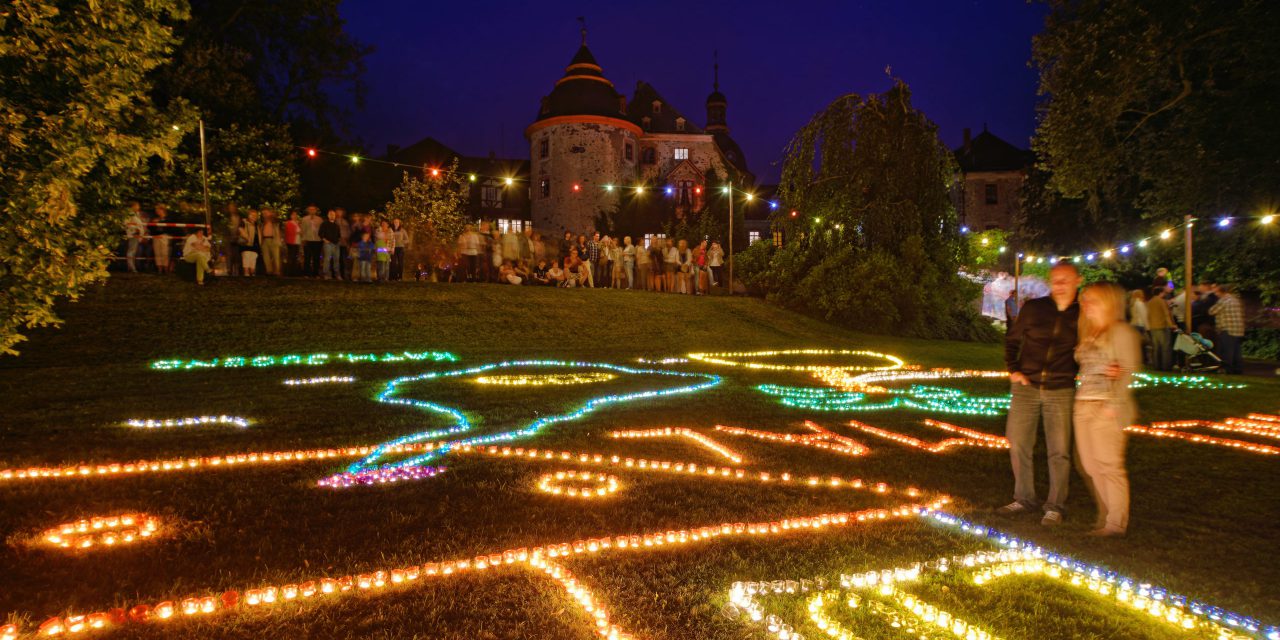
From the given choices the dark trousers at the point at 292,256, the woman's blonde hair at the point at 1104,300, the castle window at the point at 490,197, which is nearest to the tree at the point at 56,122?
the woman's blonde hair at the point at 1104,300

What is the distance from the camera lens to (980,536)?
4609 millimetres

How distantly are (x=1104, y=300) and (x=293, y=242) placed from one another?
19.7 m

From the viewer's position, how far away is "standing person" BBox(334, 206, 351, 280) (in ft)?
65.5

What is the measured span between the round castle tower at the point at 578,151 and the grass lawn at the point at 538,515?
45.1 metres

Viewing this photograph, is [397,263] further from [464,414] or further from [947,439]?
[947,439]

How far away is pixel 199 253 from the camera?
16.7 meters

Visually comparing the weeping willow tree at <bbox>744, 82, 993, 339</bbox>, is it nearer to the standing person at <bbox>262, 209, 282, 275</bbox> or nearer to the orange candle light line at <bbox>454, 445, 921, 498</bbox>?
the standing person at <bbox>262, 209, 282, 275</bbox>

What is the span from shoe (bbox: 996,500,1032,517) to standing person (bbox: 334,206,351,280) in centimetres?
1875

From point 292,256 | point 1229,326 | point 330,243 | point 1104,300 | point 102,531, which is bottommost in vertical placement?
point 102,531

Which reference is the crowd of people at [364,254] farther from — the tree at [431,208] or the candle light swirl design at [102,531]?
the candle light swirl design at [102,531]

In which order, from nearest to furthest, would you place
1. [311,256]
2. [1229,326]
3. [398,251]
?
[1229,326], [311,256], [398,251]

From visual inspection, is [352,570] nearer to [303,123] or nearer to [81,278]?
[81,278]

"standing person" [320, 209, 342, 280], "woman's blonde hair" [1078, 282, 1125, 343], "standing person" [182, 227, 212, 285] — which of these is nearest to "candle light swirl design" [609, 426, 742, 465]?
"woman's blonde hair" [1078, 282, 1125, 343]

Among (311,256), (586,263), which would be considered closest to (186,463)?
(311,256)
